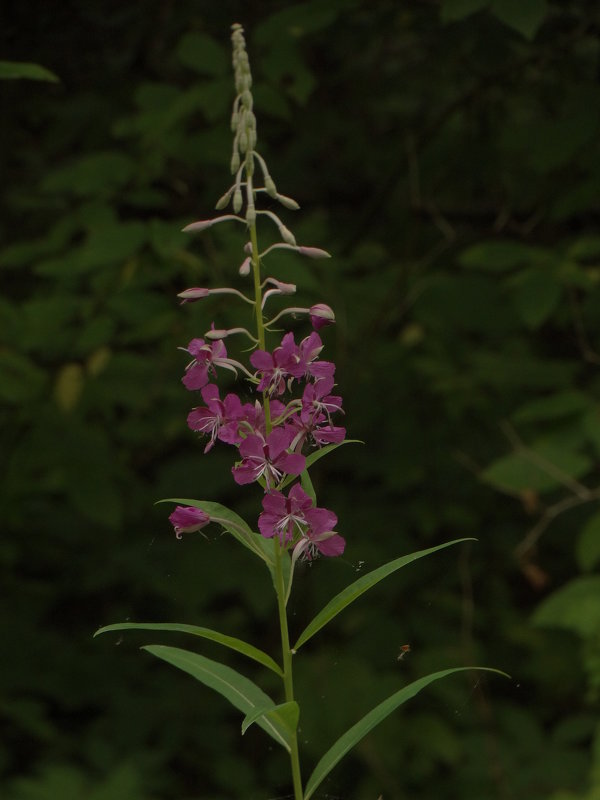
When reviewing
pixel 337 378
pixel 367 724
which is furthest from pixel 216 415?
pixel 337 378

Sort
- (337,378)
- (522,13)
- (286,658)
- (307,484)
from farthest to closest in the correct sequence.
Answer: (337,378)
(522,13)
(307,484)
(286,658)

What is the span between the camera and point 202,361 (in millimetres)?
1318

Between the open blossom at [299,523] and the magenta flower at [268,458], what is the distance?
0.10 feet

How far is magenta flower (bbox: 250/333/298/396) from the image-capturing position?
1199 millimetres

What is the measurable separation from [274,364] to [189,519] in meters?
0.23

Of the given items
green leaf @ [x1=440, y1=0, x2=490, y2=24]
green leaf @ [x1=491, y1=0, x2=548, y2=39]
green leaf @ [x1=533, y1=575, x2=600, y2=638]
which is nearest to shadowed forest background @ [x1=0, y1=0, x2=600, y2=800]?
green leaf @ [x1=533, y1=575, x2=600, y2=638]

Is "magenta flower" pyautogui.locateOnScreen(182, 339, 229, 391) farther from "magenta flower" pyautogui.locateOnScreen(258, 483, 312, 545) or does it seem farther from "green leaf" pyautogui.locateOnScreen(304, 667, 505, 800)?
"green leaf" pyautogui.locateOnScreen(304, 667, 505, 800)

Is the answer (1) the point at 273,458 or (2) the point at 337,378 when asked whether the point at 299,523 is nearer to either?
(1) the point at 273,458

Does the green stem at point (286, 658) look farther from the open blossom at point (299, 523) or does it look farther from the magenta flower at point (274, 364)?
the magenta flower at point (274, 364)

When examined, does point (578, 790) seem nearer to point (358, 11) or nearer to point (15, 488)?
Answer: point (15, 488)

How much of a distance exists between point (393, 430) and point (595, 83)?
1840mm

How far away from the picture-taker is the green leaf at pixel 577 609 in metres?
3.71

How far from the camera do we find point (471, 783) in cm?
506

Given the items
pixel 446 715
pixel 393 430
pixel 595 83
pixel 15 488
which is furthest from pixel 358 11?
pixel 446 715
